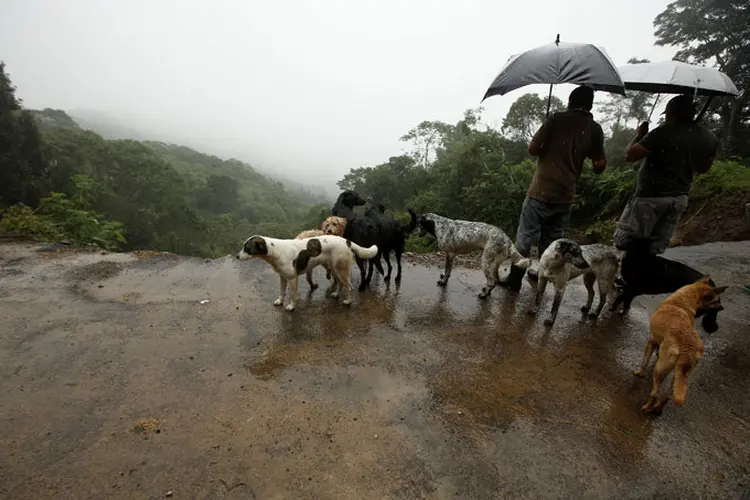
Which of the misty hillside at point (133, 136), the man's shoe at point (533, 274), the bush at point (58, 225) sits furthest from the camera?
the misty hillside at point (133, 136)

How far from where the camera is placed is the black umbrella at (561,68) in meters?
4.43

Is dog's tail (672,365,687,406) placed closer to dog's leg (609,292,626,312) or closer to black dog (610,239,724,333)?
black dog (610,239,724,333)

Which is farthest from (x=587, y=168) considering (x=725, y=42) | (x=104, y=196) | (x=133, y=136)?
(x=133, y=136)

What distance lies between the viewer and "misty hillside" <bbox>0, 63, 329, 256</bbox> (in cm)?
1043

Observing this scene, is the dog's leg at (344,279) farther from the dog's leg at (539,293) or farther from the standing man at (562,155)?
the standing man at (562,155)

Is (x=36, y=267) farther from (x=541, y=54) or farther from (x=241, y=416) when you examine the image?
(x=541, y=54)

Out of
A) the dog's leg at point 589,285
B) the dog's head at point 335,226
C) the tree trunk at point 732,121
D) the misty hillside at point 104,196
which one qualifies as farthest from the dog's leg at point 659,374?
the tree trunk at point 732,121

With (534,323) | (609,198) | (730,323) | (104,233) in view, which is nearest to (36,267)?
(104,233)

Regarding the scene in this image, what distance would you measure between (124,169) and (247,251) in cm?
3727

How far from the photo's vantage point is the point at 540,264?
17.1 ft

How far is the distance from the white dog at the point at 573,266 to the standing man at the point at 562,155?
605 mm

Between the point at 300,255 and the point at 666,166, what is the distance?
17.1 ft

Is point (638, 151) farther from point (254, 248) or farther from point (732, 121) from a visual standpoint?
point (732, 121)

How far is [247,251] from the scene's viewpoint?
505cm
